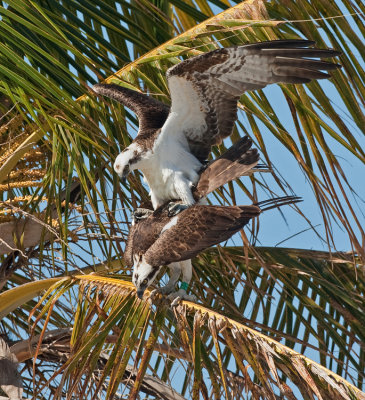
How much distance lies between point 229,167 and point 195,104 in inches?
16.1

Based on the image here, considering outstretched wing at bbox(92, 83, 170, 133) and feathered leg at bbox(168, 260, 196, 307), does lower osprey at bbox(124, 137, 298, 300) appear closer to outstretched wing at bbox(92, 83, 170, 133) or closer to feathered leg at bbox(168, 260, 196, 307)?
feathered leg at bbox(168, 260, 196, 307)

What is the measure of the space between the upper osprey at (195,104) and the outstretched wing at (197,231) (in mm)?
426

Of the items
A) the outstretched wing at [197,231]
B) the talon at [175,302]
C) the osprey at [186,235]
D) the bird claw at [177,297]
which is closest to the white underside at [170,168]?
the osprey at [186,235]

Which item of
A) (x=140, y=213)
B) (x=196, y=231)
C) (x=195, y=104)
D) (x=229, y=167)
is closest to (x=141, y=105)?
(x=195, y=104)

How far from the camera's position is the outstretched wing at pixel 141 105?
4.11 m

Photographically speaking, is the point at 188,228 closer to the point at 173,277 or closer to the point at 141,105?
the point at 173,277

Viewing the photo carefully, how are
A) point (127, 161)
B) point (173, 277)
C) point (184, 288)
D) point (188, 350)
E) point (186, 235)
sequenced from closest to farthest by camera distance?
point (188, 350), point (186, 235), point (184, 288), point (127, 161), point (173, 277)

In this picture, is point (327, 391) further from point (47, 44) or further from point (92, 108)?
point (47, 44)

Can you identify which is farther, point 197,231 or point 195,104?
point 195,104

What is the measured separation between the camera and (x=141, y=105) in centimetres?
421

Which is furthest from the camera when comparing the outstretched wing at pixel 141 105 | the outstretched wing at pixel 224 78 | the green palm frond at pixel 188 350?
the outstretched wing at pixel 141 105

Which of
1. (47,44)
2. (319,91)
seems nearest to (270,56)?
(319,91)

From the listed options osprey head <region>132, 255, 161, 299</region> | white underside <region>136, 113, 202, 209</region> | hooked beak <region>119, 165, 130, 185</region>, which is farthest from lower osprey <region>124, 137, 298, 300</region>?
hooked beak <region>119, 165, 130, 185</region>

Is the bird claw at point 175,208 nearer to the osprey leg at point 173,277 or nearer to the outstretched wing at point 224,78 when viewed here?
the osprey leg at point 173,277
